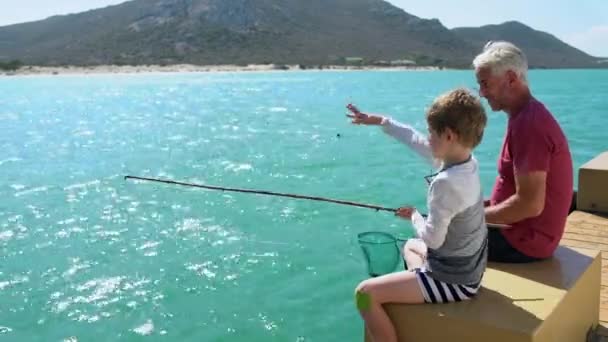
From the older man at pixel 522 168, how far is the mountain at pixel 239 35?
4511 inches

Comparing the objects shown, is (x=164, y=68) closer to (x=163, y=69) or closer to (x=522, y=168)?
(x=163, y=69)

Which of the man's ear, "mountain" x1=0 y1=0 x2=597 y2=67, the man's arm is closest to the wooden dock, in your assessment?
the man's arm

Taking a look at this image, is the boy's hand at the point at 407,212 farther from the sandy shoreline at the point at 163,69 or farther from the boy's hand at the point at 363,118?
the sandy shoreline at the point at 163,69

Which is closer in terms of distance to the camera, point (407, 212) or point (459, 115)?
point (459, 115)

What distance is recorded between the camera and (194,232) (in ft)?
36.3

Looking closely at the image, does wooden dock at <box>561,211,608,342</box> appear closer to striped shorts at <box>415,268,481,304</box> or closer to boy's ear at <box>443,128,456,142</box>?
striped shorts at <box>415,268,481,304</box>

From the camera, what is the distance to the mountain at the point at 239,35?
5212 inches

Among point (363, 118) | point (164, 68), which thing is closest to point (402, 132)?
point (363, 118)

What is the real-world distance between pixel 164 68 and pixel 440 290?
115 m

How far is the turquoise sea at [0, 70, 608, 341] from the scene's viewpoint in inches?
295

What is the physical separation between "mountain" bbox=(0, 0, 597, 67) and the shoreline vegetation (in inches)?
154

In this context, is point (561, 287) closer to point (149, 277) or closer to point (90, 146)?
point (149, 277)

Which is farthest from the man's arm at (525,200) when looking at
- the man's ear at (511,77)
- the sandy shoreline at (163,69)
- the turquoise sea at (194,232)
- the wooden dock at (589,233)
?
the sandy shoreline at (163,69)

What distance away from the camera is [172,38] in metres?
142
